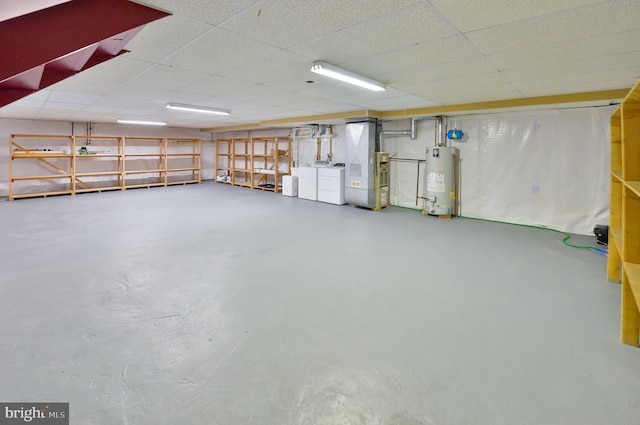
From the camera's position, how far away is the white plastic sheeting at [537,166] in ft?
15.8

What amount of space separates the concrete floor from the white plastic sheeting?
1294mm

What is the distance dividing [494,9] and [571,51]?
1.28 m

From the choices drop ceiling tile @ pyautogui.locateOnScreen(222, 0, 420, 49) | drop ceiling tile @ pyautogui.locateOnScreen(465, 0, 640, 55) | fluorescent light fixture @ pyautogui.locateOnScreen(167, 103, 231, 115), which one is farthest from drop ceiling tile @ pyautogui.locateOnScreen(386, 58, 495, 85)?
fluorescent light fixture @ pyautogui.locateOnScreen(167, 103, 231, 115)

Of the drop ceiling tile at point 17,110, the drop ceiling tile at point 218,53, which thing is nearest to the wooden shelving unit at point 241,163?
the drop ceiling tile at point 17,110

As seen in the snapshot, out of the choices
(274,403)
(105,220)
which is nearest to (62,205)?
(105,220)

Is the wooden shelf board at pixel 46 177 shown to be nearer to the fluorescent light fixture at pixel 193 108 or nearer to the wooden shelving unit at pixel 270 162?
the fluorescent light fixture at pixel 193 108

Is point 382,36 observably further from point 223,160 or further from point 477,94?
point 223,160

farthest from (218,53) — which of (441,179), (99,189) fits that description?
(99,189)

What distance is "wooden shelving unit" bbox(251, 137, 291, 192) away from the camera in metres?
9.45

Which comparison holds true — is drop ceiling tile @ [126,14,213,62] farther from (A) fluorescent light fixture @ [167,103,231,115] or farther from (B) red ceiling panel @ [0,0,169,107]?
(A) fluorescent light fixture @ [167,103,231,115]

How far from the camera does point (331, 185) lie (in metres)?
7.54

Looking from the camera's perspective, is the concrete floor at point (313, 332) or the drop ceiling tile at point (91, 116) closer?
the concrete floor at point (313, 332)

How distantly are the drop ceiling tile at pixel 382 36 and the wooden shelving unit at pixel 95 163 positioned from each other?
8.42 meters

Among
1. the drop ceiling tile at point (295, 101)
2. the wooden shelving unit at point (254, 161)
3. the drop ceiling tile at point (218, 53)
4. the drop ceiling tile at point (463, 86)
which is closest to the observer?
the drop ceiling tile at point (218, 53)
